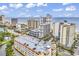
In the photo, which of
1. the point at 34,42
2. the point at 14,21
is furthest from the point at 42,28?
the point at 14,21

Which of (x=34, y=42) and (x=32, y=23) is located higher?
(x=32, y=23)

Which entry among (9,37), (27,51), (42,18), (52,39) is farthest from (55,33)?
(9,37)

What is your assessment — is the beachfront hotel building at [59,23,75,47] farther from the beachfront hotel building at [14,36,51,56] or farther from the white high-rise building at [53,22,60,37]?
the beachfront hotel building at [14,36,51,56]

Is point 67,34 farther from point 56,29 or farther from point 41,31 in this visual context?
point 41,31

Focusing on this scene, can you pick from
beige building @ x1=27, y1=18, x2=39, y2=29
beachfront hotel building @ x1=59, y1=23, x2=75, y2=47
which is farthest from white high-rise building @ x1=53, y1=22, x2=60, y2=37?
beige building @ x1=27, y1=18, x2=39, y2=29

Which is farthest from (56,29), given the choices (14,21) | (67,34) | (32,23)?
(14,21)

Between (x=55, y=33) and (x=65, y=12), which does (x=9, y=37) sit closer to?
(x=55, y=33)
